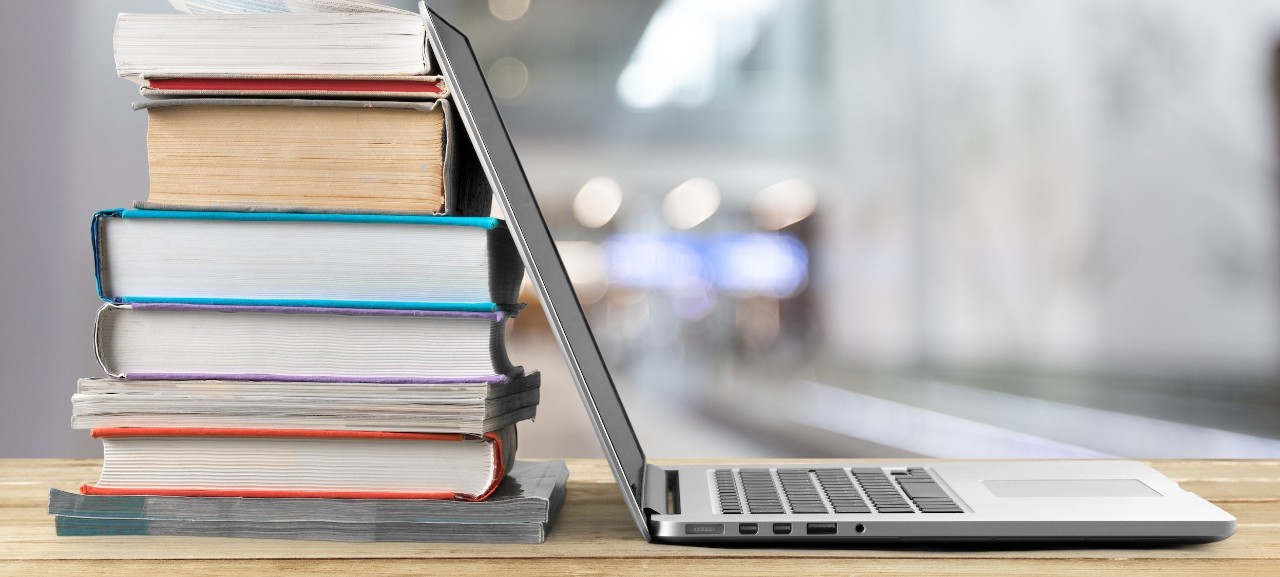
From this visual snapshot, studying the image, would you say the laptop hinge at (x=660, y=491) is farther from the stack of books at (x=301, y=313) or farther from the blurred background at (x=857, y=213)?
the blurred background at (x=857, y=213)

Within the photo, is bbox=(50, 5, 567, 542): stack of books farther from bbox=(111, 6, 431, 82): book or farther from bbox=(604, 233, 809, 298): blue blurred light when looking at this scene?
bbox=(604, 233, 809, 298): blue blurred light

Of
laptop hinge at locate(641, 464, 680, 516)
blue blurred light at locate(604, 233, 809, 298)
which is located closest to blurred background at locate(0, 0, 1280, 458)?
blue blurred light at locate(604, 233, 809, 298)

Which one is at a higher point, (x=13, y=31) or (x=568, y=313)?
(x=13, y=31)

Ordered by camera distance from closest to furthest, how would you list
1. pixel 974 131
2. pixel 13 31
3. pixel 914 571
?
pixel 914 571
pixel 13 31
pixel 974 131

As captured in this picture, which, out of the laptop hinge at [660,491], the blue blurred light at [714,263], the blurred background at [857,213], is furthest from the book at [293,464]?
the blue blurred light at [714,263]

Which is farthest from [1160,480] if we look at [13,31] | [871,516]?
[13,31]

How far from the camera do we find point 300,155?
2.12ft

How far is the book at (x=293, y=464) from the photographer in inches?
24.5

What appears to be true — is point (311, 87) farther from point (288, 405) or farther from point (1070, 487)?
point (1070, 487)

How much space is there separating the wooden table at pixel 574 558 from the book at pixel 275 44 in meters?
0.33

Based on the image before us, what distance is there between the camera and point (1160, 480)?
0.70 metres

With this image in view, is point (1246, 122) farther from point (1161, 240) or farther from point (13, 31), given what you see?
point (13, 31)

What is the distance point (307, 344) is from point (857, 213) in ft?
27.0

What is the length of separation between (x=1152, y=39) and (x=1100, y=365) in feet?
6.40
